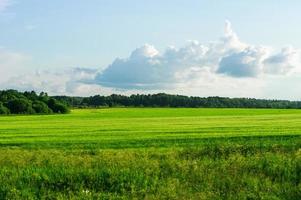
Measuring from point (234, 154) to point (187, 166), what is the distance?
4.04 meters

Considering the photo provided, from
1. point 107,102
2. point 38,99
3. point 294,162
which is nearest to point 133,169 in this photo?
point 294,162

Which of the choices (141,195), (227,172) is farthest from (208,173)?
(141,195)

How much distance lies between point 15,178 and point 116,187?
115 inches

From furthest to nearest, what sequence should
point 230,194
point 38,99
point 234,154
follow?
point 38,99, point 234,154, point 230,194

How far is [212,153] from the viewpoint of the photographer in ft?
64.1

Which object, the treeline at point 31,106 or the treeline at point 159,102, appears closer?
the treeline at point 31,106

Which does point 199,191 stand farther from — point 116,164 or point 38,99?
point 38,99

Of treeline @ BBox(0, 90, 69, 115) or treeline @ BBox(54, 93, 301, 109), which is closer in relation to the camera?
treeline @ BBox(0, 90, 69, 115)

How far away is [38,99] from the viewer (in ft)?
485

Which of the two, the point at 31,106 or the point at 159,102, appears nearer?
the point at 31,106

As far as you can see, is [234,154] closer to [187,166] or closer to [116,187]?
[187,166]

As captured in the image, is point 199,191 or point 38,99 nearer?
point 199,191

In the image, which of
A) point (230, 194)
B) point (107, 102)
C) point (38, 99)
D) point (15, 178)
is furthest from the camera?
point (107, 102)

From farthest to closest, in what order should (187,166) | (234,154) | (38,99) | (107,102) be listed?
(107,102) < (38,99) < (234,154) < (187,166)
